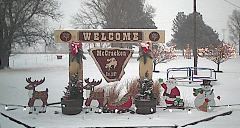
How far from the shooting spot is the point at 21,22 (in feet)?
111

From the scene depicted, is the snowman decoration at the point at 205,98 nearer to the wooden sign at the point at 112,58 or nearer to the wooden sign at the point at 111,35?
the wooden sign at the point at 111,35

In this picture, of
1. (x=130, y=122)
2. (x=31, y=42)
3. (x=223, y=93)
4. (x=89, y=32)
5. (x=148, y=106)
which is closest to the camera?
(x=130, y=122)

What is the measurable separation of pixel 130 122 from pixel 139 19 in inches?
1811

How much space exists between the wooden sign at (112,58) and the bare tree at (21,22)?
2175cm

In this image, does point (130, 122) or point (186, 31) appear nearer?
point (130, 122)

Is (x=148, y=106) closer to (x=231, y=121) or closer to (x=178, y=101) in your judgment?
(x=178, y=101)

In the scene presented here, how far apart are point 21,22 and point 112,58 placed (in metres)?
23.3

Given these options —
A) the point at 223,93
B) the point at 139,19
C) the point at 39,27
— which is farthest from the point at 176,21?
the point at 223,93

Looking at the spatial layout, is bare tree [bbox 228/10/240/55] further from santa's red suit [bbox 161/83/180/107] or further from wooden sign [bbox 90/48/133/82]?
wooden sign [bbox 90/48/133/82]

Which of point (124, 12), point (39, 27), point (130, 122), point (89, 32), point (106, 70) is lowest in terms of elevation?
point (130, 122)

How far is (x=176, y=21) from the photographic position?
7319 cm

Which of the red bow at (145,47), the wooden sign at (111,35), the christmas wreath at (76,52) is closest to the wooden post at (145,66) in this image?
the red bow at (145,47)

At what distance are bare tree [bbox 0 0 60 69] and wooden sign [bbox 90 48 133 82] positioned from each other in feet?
71.4

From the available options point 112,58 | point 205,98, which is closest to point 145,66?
point 112,58
